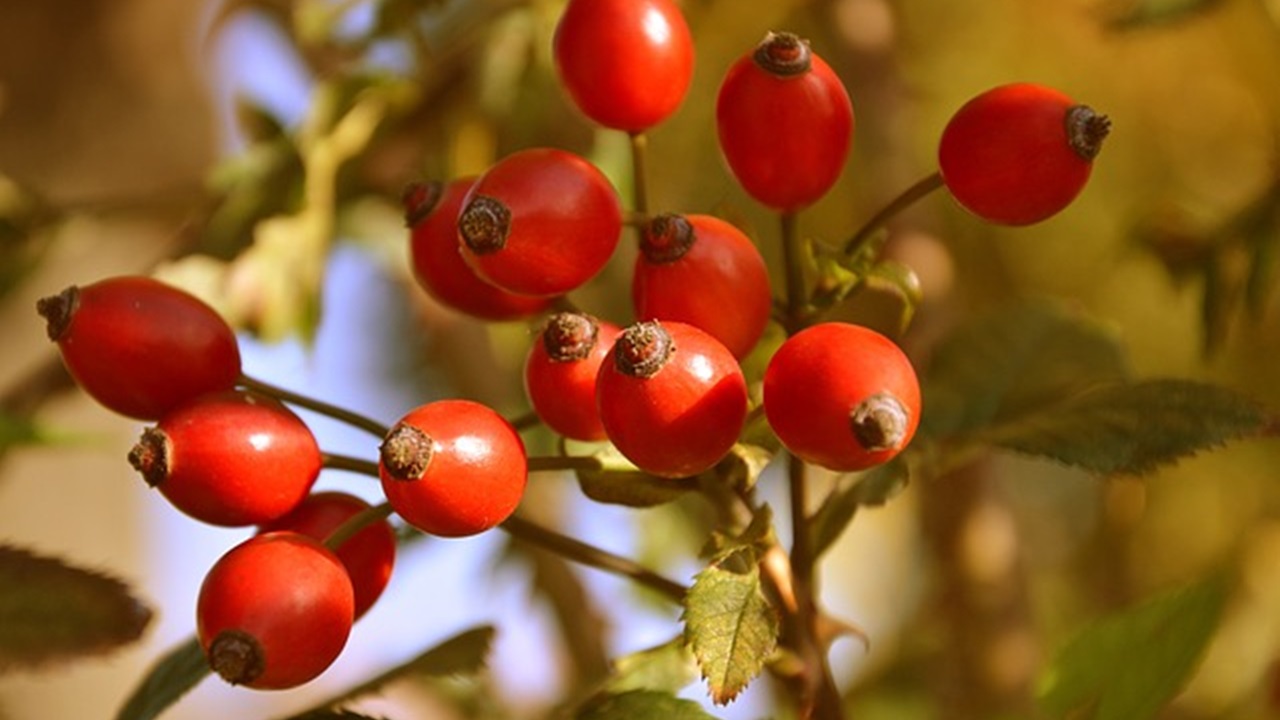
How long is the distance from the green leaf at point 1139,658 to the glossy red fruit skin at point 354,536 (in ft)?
1.16

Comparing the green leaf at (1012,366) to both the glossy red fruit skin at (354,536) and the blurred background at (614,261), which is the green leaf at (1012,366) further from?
the glossy red fruit skin at (354,536)

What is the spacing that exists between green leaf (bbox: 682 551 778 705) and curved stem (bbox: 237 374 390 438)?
6.8 inches

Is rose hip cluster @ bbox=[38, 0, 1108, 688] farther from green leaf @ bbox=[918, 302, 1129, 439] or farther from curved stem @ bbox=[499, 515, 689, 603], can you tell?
green leaf @ bbox=[918, 302, 1129, 439]

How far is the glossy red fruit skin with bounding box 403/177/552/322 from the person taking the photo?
2.38ft

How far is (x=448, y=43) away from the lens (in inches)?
58.9

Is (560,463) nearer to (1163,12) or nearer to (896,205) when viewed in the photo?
(896,205)

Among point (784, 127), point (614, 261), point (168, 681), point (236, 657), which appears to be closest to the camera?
point (236, 657)

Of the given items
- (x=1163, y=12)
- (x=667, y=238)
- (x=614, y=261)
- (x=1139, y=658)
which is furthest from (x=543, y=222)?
(x=614, y=261)

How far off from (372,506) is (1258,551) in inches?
48.0

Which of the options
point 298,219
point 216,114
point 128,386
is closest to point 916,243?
point 298,219

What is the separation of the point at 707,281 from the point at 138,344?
25 cm

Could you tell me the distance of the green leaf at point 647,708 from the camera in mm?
681

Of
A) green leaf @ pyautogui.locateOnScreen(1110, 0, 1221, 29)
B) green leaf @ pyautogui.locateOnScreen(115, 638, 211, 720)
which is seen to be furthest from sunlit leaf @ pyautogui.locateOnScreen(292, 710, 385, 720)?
green leaf @ pyautogui.locateOnScreen(1110, 0, 1221, 29)

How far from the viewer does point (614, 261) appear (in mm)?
1448
